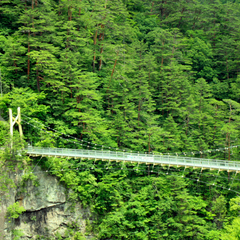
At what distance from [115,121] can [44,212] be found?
8780 millimetres

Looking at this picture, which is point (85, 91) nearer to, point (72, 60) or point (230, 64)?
point (72, 60)

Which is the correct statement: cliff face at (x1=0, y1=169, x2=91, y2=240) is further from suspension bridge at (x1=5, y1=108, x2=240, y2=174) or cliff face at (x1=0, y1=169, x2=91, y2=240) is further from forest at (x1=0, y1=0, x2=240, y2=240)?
suspension bridge at (x1=5, y1=108, x2=240, y2=174)

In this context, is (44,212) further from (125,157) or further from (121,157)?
(125,157)

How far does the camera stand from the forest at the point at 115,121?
20953 millimetres

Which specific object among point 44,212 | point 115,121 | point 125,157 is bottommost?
point 44,212

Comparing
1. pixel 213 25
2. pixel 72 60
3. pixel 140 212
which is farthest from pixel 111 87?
pixel 213 25

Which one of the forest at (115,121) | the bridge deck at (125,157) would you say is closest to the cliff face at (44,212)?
the forest at (115,121)

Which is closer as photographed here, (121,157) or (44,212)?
(44,212)

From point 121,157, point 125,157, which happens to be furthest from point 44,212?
point 125,157

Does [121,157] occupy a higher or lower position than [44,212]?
higher

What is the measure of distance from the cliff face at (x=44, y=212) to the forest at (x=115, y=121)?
84cm

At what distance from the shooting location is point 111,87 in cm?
2598

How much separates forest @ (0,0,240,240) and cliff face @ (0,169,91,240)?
0.84 meters

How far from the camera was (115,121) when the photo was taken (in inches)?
936
